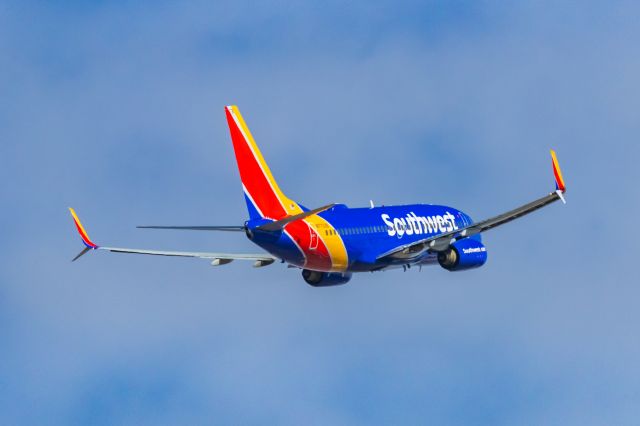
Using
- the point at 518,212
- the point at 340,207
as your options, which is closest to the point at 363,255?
the point at 340,207

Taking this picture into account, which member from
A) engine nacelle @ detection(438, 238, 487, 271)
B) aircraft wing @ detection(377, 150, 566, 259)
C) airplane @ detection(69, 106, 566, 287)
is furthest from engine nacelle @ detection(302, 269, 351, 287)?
engine nacelle @ detection(438, 238, 487, 271)

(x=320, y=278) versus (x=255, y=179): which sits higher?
(x=255, y=179)

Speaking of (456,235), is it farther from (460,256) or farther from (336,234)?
(336,234)

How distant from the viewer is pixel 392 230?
12425 centimetres

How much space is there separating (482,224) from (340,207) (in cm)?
1052

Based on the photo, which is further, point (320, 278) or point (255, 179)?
point (320, 278)

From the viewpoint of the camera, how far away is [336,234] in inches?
4678

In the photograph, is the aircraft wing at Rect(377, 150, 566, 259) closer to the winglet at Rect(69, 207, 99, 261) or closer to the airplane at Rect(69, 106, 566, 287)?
the airplane at Rect(69, 106, 566, 287)

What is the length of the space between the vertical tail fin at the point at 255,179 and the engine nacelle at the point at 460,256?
12461 mm

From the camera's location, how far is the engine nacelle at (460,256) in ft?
406

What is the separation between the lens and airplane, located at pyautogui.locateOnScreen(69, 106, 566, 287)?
378 feet

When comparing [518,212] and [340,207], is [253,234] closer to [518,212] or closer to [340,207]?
[340,207]

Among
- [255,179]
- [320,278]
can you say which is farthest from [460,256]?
[255,179]

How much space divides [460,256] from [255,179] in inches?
676
